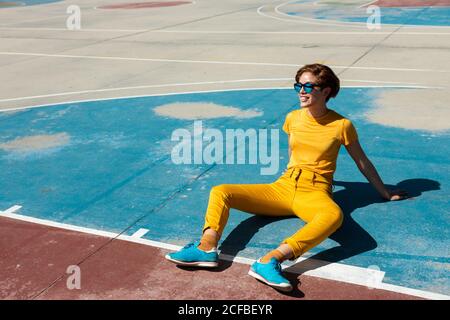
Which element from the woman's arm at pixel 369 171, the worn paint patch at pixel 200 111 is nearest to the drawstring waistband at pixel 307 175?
the woman's arm at pixel 369 171

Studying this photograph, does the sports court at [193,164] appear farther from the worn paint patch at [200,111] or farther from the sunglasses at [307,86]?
the sunglasses at [307,86]

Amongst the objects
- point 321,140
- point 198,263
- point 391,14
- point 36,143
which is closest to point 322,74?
point 321,140

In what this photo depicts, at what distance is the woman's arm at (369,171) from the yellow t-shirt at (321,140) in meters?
0.12

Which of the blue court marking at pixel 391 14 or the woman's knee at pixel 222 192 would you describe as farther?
the blue court marking at pixel 391 14

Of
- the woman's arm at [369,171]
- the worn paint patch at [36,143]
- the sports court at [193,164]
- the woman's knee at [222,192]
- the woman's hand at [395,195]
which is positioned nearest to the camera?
the sports court at [193,164]

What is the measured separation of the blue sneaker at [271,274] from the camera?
15.5 feet

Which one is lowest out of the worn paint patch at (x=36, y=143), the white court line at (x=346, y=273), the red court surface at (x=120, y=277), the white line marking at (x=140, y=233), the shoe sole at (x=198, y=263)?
the red court surface at (x=120, y=277)

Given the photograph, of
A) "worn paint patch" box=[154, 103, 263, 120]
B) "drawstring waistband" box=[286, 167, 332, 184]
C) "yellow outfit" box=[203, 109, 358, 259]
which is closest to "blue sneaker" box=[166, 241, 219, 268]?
"yellow outfit" box=[203, 109, 358, 259]

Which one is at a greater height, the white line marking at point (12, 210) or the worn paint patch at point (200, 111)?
the worn paint patch at point (200, 111)

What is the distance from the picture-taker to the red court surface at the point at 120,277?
15.8 ft

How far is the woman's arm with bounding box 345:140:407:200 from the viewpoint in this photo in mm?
5969

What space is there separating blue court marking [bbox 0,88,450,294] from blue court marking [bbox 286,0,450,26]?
12.0 m

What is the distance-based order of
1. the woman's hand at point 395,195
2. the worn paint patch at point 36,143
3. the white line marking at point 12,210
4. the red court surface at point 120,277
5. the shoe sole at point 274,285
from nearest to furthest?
the shoe sole at point 274,285 → the red court surface at point 120,277 → the woman's hand at point 395,195 → the white line marking at point 12,210 → the worn paint patch at point 36,143

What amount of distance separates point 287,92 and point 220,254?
21.3ft
